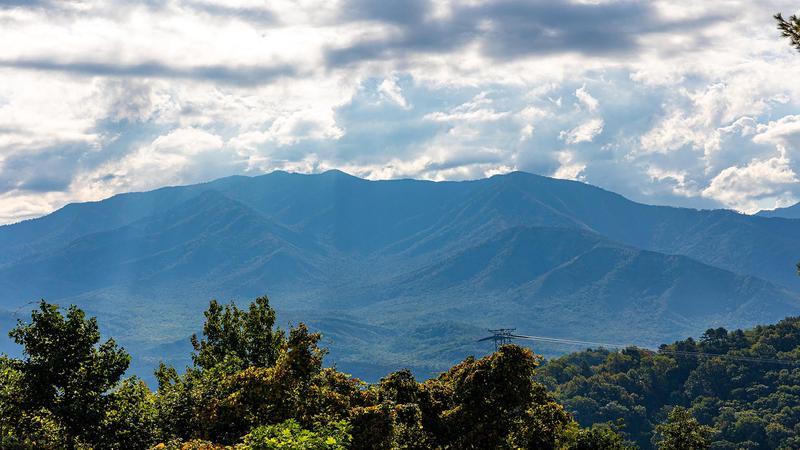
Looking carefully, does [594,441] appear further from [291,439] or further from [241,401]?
[291,439]

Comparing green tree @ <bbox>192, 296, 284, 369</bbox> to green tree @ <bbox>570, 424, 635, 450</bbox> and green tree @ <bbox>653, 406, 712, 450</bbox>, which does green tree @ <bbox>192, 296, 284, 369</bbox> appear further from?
green tree @ <bbox>653, 406, 712, 450</bbox>

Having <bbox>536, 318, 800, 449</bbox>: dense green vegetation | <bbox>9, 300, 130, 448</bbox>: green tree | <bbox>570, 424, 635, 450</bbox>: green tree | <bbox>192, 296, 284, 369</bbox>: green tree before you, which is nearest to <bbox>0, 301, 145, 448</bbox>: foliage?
<bbox>9, 300, 130, 448</bbox>: green tree

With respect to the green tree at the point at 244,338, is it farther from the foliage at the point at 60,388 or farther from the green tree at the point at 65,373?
the green tree at the point at 65,373

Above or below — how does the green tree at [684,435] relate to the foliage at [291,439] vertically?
below

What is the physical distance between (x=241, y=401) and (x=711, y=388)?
148581mm

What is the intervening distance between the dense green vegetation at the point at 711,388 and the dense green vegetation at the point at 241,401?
10388 cm

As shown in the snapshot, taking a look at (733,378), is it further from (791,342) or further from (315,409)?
(315,409)

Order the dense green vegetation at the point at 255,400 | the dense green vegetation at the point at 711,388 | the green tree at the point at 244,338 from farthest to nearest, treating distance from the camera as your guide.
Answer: the dense green vegetation at the point at 711,388 → the green tree at the point at 244,338 → the dense green vegetation at the point at 255,400

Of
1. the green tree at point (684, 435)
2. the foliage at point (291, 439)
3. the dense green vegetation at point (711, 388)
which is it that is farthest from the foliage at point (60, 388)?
the dense green vegetation at point (711, 388)

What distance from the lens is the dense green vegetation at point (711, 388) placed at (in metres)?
139

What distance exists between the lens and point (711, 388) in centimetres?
16675

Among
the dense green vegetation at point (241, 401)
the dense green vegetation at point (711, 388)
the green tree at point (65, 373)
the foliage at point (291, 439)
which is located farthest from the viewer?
the dense green vegetation at point (711, 388)

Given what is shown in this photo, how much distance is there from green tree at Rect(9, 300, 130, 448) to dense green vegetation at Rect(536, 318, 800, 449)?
116223 mm

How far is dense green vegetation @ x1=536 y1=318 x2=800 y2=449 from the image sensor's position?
13900 cm
